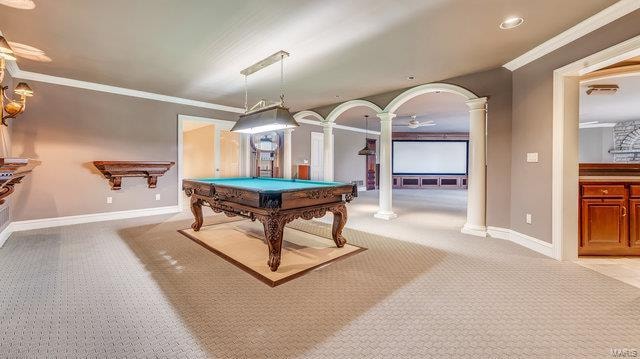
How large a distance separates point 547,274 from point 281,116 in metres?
3.35

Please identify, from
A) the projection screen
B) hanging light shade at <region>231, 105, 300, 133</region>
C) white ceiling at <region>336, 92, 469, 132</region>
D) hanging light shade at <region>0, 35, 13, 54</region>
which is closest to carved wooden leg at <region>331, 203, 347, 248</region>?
hanging light shade at <region>231, 105, 300, 133</region>

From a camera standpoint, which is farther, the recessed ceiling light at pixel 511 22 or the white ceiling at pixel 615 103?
the white ceiling at pixel 615 103

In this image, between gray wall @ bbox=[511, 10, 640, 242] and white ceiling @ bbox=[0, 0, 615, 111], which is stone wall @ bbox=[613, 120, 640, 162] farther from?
white ceiling @ bbox=[0, 0, 615, 111]

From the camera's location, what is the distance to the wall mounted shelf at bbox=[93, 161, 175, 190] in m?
4.65

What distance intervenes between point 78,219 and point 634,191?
797cm

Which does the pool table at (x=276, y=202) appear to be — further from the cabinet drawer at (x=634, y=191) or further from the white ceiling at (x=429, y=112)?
the white ceiling at (x=429, y=112)

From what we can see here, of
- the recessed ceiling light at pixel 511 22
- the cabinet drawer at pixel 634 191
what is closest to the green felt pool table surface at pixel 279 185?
the recessed ceiling light at pixel 511 22

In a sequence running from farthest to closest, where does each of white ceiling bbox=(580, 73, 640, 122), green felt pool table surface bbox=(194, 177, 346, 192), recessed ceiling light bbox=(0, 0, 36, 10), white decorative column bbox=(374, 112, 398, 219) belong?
1. white decorative column bbox=(374, 112, 398, 219)
2. white ceiling bbox=(580, 73, 640, 122)
3. green felt pool table surface bbox=(194, 177, 346, 192)
4. recessed ceiling light bbox=(0, 0, 36, 10)

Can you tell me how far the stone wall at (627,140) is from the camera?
8641mm

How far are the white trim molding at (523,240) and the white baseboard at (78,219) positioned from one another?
234 inches

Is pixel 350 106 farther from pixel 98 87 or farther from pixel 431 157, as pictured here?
pixel 431 157

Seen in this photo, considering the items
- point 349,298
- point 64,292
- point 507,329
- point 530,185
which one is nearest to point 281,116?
point 349,298

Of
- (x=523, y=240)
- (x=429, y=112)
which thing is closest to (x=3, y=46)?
(x=523, y=240)

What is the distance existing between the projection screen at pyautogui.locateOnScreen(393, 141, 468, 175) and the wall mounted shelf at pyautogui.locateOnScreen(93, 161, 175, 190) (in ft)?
30.3
